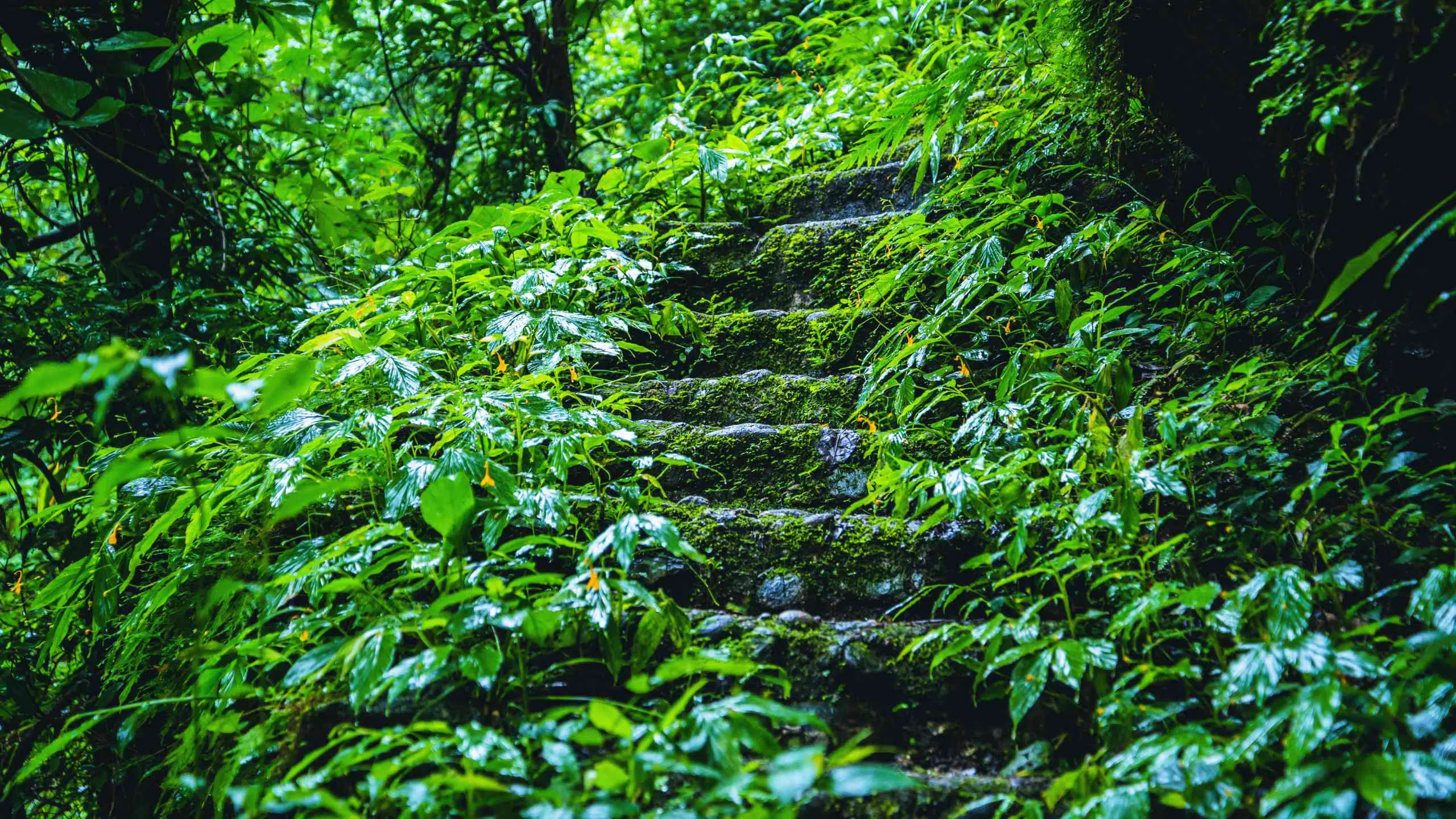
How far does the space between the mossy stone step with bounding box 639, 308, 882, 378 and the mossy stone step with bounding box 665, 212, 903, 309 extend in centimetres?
14

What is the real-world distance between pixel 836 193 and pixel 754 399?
1.33 meters

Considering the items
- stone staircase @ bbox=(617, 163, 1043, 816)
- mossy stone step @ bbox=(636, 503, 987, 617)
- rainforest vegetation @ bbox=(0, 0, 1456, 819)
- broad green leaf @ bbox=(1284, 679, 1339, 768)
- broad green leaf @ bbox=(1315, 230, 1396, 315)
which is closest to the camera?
broad green leaf @ bbox=(1284, 679, 1339, 768)

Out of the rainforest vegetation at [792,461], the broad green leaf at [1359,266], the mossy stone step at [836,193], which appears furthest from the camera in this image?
the mossy stone step at [836,193]

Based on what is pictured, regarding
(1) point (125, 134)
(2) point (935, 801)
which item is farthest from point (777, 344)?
(1) point (125, 134)

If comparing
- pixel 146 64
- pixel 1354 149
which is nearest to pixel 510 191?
pixel 146 64

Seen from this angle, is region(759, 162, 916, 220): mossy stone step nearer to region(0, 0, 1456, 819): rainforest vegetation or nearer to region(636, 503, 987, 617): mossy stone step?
region(0, 0, 1456, 819): rainforest vegetation

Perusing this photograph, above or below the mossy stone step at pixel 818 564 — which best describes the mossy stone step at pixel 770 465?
above

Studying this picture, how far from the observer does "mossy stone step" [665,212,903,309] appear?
109 inches

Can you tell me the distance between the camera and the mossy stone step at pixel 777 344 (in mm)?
2461

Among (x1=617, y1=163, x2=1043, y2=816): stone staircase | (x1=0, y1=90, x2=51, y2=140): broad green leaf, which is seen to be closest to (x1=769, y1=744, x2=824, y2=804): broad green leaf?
(x1=617, y1=163, x2=1043, y2=816): stone staircase

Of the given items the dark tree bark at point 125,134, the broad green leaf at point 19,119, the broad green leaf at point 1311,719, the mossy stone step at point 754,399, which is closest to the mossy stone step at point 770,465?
the mossy stone step at point 754,399

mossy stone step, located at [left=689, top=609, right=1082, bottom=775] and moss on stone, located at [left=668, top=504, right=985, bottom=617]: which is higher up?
moss on stone, located at [left=668, top=504, right=985, bottom=617]

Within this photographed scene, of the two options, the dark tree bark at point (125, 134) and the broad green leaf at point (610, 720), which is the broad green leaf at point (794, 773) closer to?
the broad green leaf at point (610, 720)

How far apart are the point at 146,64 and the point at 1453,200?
366 cm
